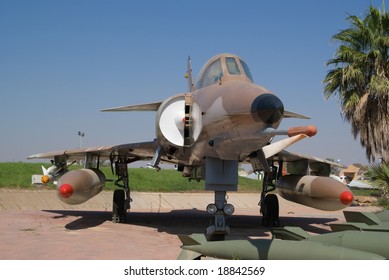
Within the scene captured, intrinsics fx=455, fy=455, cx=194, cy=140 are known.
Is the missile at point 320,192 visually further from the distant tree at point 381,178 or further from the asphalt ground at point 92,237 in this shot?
the distant tree at point 381,178

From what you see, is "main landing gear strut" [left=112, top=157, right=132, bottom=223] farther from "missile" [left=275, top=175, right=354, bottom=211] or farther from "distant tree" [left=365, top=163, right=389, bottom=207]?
"distant tree" [left=365, top=163, right=389, bottom=207]

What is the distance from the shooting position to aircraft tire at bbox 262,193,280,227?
14.6 metres

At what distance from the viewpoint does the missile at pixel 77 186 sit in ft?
38.8

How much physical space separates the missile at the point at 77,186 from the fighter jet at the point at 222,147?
3 cm

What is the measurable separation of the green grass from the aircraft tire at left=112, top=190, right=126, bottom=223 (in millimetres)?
13202

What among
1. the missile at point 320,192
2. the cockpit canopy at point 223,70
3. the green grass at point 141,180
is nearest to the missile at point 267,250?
the cockpit canopy at point 223,70

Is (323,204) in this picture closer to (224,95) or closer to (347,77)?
(224,95)

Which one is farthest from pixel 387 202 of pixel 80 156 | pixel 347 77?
pixel 80 156

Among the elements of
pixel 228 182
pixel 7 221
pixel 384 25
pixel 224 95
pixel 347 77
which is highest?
pixel 384 25

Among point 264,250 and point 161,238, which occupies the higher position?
point 264,250

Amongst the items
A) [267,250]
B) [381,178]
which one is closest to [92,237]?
[267,250]

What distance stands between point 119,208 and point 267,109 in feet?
27.5

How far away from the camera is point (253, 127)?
7.47m

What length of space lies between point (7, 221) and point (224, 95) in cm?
891
